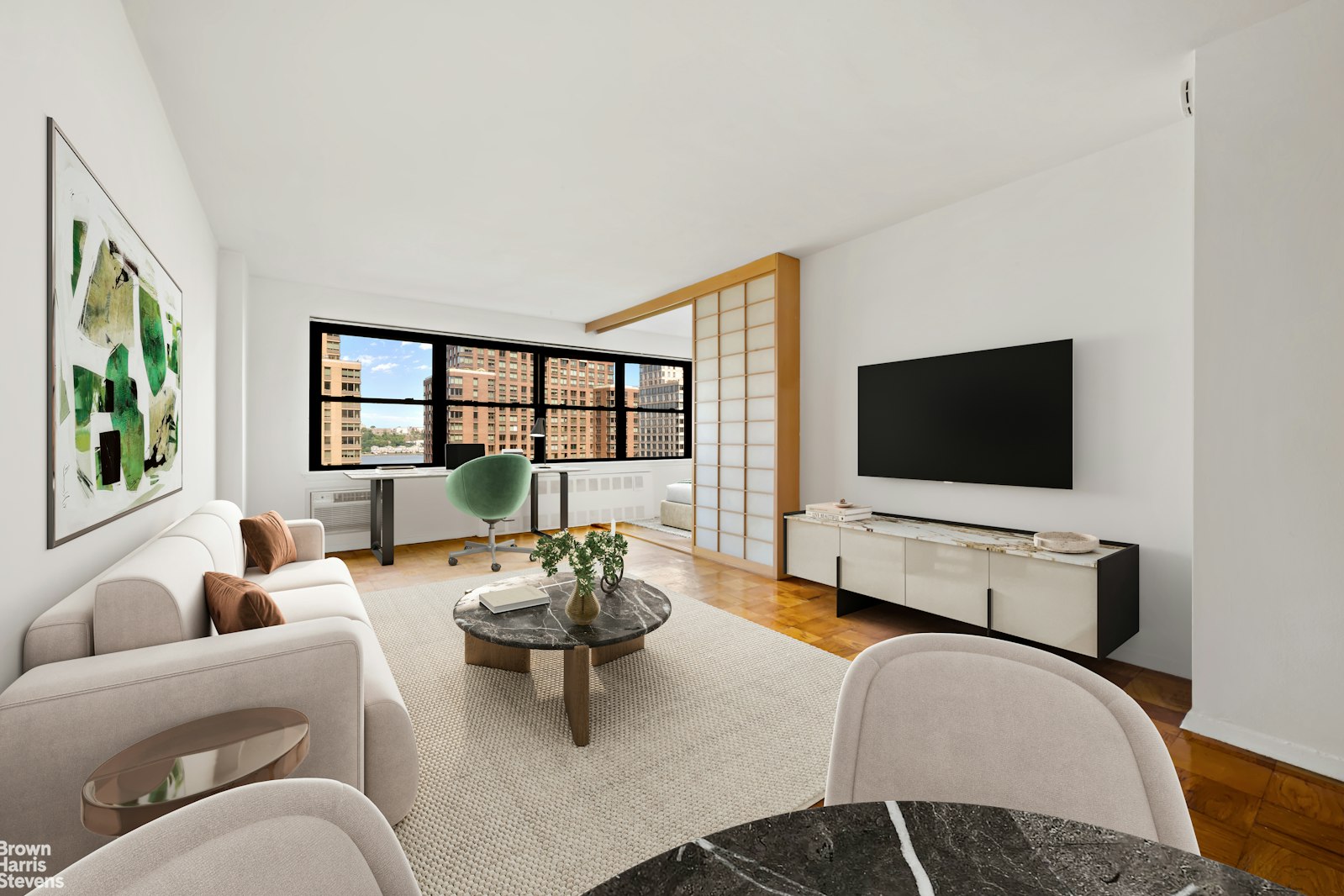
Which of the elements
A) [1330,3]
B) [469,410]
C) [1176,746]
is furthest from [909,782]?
[469,410]

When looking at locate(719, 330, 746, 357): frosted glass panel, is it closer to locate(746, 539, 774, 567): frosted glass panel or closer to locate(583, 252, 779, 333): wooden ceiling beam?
locate(583, 252, 779, 333): wooden ceiling beam

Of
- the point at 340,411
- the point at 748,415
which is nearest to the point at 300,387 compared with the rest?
the point at 340,411

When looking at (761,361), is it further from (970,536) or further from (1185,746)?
(1185,746)

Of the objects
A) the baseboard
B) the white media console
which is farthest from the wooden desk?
the baseboard

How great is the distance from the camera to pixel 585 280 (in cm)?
504

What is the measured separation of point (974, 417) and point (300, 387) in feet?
17.9

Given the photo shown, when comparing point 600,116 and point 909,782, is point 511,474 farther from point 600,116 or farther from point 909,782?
point 909,782

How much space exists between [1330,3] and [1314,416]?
1399mm

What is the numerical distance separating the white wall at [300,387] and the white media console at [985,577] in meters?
3.87

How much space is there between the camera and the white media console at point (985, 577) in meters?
2.48

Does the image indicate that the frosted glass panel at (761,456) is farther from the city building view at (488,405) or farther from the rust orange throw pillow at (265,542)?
the rust orange throw pillow at (265,542)

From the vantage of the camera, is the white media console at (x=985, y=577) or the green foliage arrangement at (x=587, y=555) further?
the white media console at (x=985, y=577)

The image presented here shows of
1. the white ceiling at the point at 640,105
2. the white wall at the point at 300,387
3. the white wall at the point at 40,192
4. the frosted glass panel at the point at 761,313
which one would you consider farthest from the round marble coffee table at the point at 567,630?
the white wall at the point at 300,387

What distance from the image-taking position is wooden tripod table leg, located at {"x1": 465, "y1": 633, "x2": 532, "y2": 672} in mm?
2652
